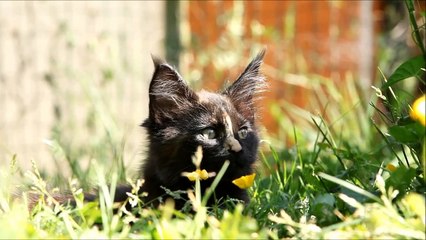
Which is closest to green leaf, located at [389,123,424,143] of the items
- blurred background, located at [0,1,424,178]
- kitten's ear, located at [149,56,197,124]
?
kitten's ear, located at [149,56,197,124]

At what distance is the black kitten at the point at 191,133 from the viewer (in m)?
3.39

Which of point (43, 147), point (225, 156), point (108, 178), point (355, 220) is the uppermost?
point (355, 220)

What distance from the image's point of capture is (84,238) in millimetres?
2123

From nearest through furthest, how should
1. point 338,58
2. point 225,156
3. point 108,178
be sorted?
point 225,156 < point 108,178 < point 338,58

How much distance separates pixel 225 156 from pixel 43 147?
10.1 ft

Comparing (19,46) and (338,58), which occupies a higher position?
(19,46)

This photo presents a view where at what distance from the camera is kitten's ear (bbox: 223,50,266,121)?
145 inches

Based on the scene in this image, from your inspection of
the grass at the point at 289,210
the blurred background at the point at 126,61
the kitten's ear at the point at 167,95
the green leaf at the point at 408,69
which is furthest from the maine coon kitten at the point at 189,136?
the blurred background at the point at 126,61

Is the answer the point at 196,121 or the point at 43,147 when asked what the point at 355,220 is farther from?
the point at 43,147

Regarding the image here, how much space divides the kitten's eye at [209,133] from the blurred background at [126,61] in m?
1.42

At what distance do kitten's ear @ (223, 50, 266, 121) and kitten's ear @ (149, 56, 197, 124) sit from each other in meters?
0.20

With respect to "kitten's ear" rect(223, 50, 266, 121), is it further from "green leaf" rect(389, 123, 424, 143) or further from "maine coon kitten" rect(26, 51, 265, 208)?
"green leaf" rect(389, 123, 424, 143)

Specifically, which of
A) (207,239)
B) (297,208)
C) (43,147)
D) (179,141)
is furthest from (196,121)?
(43,147)

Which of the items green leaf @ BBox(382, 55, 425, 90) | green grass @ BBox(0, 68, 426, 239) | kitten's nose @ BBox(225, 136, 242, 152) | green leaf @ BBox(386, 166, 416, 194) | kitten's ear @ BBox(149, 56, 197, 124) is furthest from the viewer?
kitten's ear @ BBox(149, 56, 197, 124)
